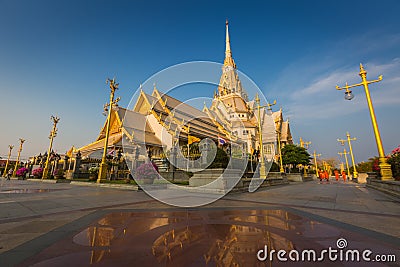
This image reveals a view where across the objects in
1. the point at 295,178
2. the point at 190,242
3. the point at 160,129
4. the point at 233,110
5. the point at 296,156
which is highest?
the point at 233,110

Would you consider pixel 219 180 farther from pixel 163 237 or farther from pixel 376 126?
pixel 376 126

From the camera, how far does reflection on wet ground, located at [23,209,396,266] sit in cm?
192

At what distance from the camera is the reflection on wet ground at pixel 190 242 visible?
1923 mm

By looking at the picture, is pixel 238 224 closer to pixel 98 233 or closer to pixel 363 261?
pixel 363 261

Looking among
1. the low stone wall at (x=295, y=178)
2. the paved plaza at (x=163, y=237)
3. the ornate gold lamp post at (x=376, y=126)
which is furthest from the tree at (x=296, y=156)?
the paved plaza at (x=163, y=237)

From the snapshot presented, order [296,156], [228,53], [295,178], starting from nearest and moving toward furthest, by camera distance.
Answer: [295,178], [296,156], [228,53]

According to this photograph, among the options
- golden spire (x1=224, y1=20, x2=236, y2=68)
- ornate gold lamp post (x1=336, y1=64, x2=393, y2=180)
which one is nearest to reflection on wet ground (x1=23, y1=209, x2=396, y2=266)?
ornate gold lamp post (x1=336, y1=64, x2=393, y2=180)

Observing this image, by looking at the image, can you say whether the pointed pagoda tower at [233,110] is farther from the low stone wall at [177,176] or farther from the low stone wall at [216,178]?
the low stone wall at [216,178]

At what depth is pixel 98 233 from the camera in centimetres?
286

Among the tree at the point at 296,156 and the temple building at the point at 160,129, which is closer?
the temple building at the point at 160,129

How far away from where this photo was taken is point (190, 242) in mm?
2484

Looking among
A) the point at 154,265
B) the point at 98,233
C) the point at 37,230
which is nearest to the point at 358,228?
the point at 154,265

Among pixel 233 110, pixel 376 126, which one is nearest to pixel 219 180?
pixel 376 126

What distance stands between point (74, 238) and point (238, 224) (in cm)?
267
